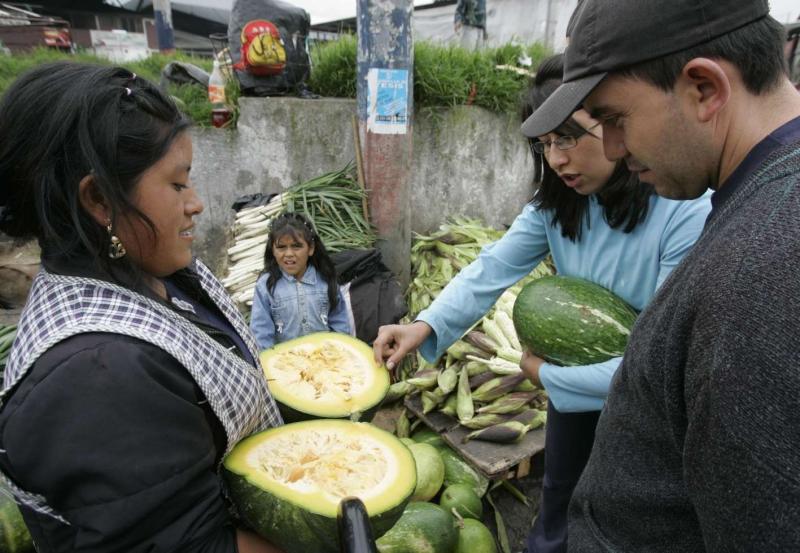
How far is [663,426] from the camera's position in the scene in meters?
0.97

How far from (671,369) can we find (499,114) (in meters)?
5.56

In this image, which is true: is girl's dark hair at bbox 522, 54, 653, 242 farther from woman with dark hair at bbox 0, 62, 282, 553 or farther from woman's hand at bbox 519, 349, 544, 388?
woman with dark hair at bbox 0, 62, 282, 553

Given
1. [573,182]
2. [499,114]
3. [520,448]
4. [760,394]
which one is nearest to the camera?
[760,394]

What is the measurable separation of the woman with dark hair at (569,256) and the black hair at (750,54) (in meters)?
0.79

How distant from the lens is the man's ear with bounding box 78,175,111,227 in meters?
1.05

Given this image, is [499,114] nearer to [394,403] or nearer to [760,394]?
[394,403]

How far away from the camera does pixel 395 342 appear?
2.25 meters

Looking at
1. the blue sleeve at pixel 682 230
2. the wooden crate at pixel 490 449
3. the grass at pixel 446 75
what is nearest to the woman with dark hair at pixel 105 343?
the blue sleeve at pixel 682 230

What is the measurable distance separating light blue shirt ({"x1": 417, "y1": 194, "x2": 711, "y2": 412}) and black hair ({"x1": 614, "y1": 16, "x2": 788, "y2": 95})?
2.87ft

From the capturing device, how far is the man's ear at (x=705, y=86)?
0.84m

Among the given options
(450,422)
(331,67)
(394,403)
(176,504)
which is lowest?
(394,403)

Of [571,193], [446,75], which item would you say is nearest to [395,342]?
[571,193]

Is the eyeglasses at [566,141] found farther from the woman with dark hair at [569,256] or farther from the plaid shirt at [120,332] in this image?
the plaid shirt at [120,332]

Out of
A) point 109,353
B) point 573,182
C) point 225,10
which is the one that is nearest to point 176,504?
point 109,353
